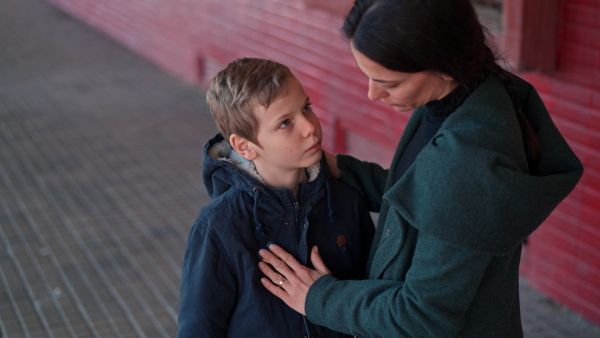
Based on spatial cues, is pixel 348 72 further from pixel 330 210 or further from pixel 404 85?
Result: pixel 404 85

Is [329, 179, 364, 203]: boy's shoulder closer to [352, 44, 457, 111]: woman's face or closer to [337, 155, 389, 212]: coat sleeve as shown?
[337, 155, 389, 212]: coat sleeve

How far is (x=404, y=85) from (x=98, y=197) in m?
4.44

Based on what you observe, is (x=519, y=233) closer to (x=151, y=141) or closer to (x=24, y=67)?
(x=151, y=141)

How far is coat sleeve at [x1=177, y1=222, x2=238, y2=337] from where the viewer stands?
2.02 meters

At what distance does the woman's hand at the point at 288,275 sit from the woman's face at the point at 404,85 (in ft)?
1.80

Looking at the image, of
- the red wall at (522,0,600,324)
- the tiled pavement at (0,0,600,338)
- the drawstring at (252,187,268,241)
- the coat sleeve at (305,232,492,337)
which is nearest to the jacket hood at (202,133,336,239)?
the drawstring at (252,187,268,241)

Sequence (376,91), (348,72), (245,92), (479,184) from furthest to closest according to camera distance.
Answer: (348,72)
(245,92)
(376,91)
(479,184)

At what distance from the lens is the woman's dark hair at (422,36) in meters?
1.58

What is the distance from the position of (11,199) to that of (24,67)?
4345 millimetres

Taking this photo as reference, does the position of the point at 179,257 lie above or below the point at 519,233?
below

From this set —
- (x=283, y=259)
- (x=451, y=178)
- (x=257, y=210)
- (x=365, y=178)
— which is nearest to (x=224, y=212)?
(x=257, y=210)

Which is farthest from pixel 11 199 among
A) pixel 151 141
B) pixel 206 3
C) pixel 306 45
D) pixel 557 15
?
pixel 557 15

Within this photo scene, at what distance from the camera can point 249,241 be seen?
81.3 inches

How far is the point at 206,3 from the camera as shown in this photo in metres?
7.63
